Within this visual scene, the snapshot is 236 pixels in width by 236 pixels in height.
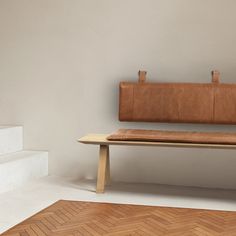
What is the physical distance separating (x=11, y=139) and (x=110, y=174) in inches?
41.6

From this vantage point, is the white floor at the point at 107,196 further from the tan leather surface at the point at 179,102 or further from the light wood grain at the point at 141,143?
the tan leather surface at the point at 179,102

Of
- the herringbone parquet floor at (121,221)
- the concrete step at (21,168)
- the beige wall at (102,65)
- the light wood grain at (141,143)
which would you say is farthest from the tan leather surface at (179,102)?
the herringbone parquet floor at (121,221)

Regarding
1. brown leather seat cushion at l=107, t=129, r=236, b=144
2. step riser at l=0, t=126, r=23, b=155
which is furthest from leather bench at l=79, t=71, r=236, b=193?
step riser at l=0, t=126, r=23, b=155

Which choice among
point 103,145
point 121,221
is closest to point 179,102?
point 103,145

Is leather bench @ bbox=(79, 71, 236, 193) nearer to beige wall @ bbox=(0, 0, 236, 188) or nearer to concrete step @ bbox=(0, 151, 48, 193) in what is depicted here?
beige wall @ bbox=(0, 0, 236, 188)

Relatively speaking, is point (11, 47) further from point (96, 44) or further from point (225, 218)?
point (225, 218)

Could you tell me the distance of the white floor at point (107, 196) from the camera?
364cm

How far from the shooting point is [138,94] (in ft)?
14.8

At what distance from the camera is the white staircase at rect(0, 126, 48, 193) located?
Answer: 4.16m

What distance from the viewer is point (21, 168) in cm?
439

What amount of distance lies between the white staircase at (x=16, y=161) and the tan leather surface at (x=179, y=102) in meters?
0.95

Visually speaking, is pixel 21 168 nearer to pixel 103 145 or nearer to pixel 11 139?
pixel 11 139

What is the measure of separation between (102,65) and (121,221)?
6.41 feet

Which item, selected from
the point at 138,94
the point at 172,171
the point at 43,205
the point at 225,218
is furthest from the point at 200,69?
the point at 43,205
